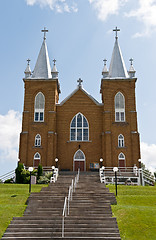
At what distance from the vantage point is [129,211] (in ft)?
52.8

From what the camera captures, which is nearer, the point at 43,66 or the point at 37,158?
the point at 37,158

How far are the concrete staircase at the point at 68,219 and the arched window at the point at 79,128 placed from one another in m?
16.4

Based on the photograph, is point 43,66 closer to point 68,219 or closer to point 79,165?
point 79,165

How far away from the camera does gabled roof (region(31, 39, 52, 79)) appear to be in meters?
37.8

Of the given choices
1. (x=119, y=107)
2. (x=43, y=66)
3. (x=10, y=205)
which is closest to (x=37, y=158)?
(x=119, y=107)

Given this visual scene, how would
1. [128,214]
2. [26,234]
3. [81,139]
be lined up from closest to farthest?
[26,234] → [128,214] → [81,139]

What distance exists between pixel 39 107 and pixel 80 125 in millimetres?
5633

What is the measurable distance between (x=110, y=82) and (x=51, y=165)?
41.8ft

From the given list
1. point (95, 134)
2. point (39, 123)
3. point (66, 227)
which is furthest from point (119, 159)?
point (66, 227)

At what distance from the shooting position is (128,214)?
51.4 feet

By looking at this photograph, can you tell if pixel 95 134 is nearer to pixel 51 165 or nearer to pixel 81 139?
pixel 81 139

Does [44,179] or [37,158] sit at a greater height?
[37,158]

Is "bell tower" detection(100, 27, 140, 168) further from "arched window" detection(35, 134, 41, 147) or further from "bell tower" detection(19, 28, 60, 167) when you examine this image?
"arched window" detection(35, 134, 41, 147)

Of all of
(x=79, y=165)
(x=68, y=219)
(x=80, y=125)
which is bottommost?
(x=68, y=219)
